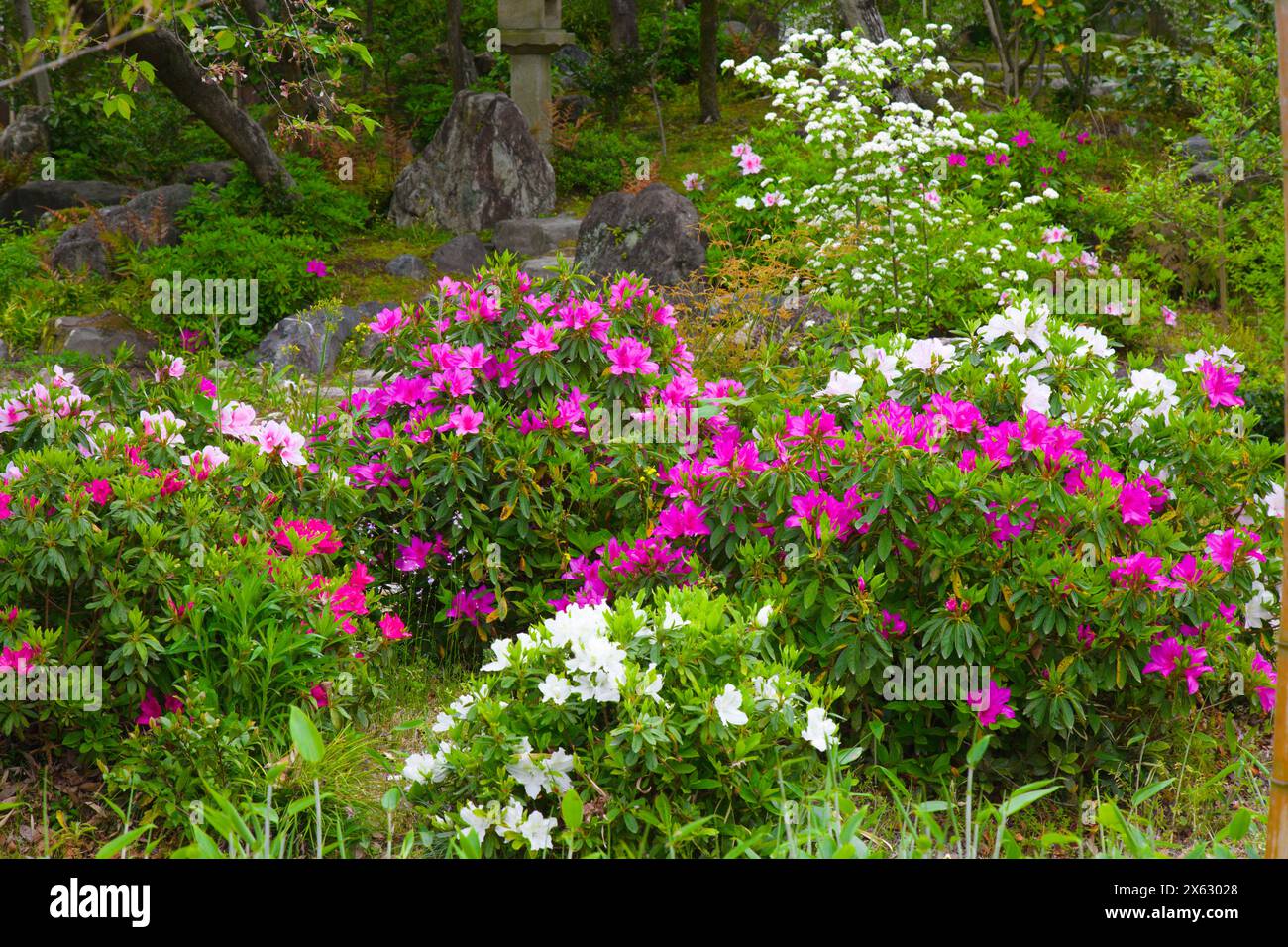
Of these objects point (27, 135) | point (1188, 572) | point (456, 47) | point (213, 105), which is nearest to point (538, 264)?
point (213, 105)

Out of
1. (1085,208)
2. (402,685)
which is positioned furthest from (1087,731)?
(1085,208)

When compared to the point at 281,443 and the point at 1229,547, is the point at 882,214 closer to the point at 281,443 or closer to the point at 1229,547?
the point at 1229,547

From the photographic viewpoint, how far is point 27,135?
1325cm

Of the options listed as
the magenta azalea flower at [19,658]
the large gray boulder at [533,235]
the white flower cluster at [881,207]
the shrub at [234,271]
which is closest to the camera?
the magenta azalea flower at [19,658]

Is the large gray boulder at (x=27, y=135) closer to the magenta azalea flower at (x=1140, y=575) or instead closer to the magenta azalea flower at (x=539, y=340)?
the magenta azalea flower at (x=539, y=340)

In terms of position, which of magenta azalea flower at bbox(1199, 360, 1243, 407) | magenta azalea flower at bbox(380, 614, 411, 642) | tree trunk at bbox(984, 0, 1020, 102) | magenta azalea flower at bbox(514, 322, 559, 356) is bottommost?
magenta azalea flower at bbox(380, 614, 411, 642)

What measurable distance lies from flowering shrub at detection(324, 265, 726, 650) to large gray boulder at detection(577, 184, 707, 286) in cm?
406

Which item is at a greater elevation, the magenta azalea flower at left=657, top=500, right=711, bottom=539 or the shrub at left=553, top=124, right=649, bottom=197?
the shrub at left=553, top=124, right=649, bottom=197

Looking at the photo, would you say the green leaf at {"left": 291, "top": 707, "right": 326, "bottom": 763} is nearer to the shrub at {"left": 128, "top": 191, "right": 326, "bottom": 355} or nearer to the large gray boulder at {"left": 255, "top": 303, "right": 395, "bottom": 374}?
the large gray boulder at {"left": 255, "top": 303, "right": 395, "bottom": 374}

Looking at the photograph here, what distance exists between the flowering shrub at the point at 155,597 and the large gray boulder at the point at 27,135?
11418mm

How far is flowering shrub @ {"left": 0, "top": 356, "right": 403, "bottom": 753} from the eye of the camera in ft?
9.73

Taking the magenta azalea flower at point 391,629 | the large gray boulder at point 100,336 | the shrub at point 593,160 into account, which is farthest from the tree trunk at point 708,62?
the magenta azalea flower at point 391,629

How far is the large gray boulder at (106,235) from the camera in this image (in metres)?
9.66

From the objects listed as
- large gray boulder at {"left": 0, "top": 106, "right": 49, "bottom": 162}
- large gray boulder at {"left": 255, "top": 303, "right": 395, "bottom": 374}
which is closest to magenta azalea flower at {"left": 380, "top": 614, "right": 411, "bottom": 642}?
large gray boulder at {"left": 255, "top": 303, "right": 395, "bottom": 374}
